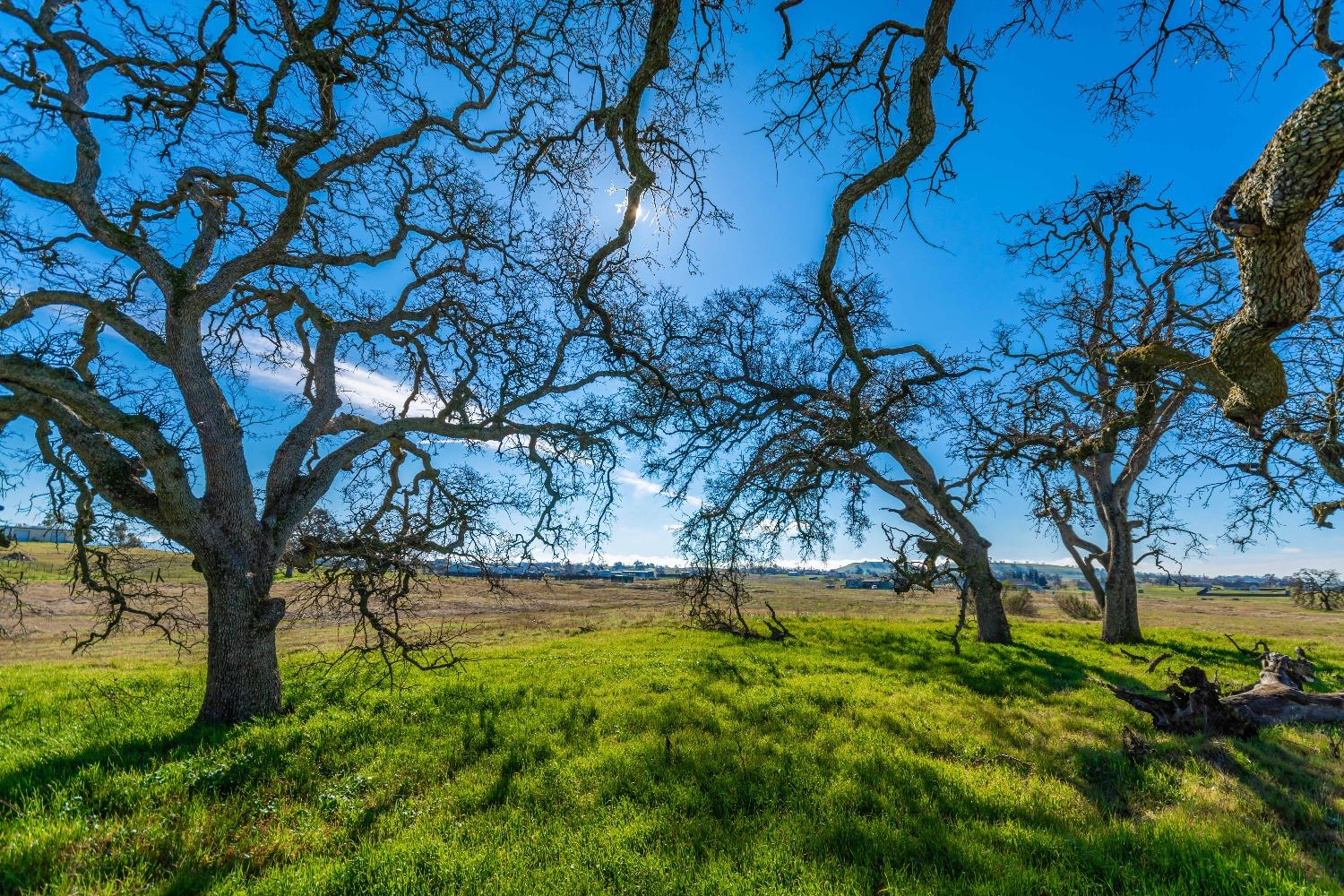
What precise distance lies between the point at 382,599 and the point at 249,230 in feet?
24.2

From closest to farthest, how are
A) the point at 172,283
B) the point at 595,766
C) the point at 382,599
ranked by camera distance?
the point at 595,766 → the point at 172,283 → the point at 382,599

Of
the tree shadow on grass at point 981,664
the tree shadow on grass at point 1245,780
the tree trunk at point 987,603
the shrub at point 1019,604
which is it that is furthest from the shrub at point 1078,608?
the tree shadow on grass at point 1245,780

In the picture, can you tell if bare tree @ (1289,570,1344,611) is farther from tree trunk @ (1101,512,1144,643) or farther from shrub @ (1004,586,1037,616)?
shrub @ (1004,586,1037,616)

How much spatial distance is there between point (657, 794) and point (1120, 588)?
17541 mm

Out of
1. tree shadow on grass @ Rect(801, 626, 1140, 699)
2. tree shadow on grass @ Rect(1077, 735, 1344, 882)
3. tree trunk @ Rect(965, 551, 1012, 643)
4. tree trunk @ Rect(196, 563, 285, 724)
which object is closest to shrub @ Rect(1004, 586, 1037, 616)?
tree trunk @ Rect(965, 551, 1012, 643)

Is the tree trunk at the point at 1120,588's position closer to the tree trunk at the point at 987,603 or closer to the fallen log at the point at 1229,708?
the tree trunk at the point at 987,603

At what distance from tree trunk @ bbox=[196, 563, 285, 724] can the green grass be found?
1.86 feet

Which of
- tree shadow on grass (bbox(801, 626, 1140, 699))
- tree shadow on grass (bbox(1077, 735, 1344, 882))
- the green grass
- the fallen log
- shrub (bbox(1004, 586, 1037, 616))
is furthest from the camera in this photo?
shrub (bbox(1004, 586, 1037, 616))

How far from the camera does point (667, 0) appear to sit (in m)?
3.95

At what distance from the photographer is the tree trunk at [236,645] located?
7.02 m

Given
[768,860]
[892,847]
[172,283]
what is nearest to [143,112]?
[172,283]

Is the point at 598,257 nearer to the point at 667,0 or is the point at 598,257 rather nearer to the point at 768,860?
the point at 667,0

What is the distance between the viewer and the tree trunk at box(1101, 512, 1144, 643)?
49.4 ft

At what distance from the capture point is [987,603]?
46.9 feet
